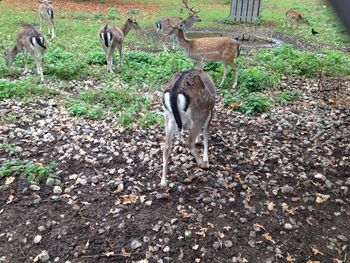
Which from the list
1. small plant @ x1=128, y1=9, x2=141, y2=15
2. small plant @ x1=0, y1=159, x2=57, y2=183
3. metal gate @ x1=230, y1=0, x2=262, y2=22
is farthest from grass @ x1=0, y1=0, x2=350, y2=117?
small plant @ x1=128, y1=9, x2=141, y2=15

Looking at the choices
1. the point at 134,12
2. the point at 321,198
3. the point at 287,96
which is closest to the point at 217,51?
the point at 287,96

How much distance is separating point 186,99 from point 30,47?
212 inches

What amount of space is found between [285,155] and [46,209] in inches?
117

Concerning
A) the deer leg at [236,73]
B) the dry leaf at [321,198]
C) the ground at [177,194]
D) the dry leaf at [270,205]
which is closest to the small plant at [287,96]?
the ground at [177,194]

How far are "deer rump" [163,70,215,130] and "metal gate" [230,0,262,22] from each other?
13.5 meters

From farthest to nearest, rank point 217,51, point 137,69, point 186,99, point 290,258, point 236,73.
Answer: point 137,69 → point 217,51 → point 236,73 → point 186,99 → point 290,258

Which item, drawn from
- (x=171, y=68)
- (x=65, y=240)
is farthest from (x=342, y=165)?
(x=171, y=68)

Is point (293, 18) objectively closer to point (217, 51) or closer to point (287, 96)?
point (217, 51)

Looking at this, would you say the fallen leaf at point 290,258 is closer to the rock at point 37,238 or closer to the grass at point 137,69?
the grass at point 137,69

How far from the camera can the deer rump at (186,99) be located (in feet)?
13.3

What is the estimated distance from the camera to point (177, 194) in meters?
4.26

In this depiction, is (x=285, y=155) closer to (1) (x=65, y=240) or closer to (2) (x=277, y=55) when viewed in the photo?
(1) (x=65, y=240)

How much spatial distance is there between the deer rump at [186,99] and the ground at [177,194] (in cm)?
76

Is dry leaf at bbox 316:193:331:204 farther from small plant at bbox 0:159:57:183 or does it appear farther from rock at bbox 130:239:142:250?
small plant at bbox 0:159:57:183
